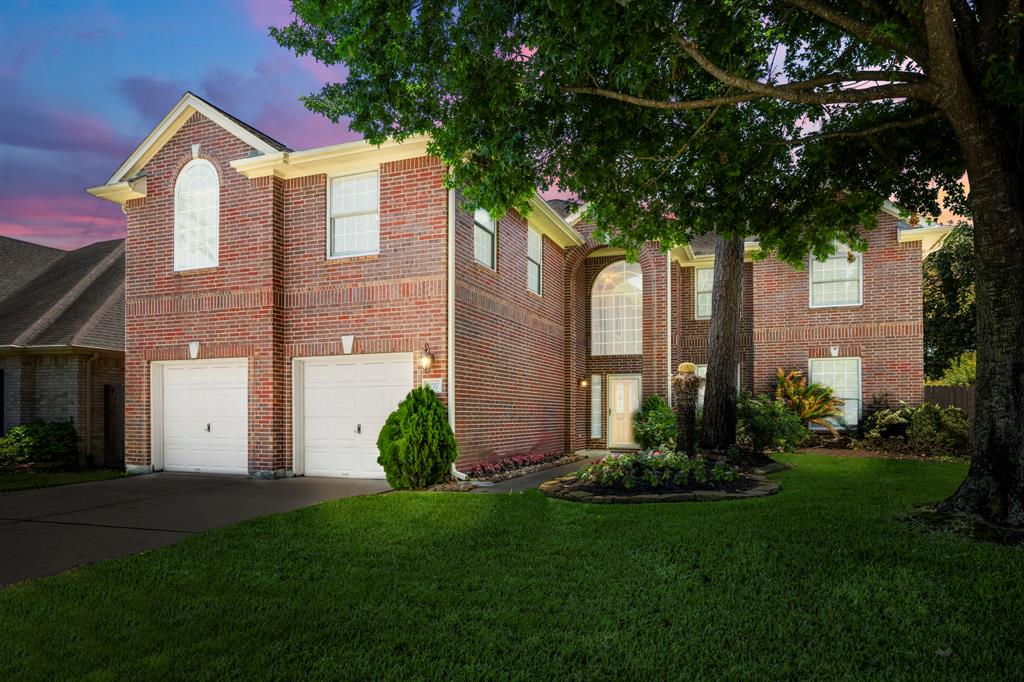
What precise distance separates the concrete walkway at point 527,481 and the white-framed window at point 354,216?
4900mm

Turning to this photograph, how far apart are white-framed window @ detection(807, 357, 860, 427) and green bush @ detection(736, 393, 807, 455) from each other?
3.84 meters

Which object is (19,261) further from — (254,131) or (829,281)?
(829,281)

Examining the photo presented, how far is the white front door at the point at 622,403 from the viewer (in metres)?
19.7

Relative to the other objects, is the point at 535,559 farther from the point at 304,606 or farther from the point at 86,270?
the point at 86,270

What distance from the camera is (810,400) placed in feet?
58.0

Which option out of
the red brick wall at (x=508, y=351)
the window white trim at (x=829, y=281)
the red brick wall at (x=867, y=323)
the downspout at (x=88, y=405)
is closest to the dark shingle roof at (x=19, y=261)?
the downspout at (x=88, y=405)

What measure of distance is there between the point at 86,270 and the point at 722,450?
18244 mm

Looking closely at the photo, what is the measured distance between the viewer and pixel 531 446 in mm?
15695

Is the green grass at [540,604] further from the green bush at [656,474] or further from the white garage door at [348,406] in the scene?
the white garage door at [348,406]

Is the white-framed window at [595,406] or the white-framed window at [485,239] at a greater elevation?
the white-framed window at [485,239]

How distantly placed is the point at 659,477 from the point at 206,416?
9360 mm

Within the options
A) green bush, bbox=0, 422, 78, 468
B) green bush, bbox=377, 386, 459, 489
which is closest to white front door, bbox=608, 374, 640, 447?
green bush, bbox=377, 386, 459, 489

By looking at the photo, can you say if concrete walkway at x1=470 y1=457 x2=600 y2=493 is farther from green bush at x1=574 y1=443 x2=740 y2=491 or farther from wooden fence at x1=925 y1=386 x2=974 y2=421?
wooden fence at x1=925 y1=386 x2=974 y2=421

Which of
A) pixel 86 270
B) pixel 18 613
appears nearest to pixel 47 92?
pixel 86 270
